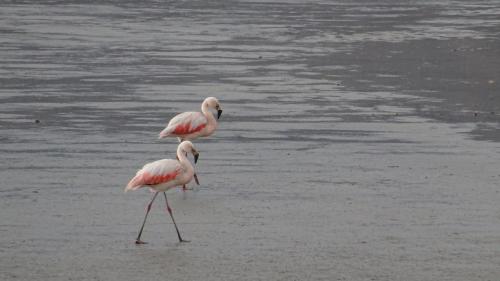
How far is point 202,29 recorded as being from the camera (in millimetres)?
33719

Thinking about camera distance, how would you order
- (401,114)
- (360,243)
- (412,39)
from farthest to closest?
1. (412,39)
2. (401,114)
3. (360,243)

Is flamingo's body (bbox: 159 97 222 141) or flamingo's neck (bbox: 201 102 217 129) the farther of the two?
flamingo's neck (bbox: 201 102 217 129)

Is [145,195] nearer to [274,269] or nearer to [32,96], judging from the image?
[274,269]

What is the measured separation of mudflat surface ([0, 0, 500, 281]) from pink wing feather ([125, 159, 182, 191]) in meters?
0.37

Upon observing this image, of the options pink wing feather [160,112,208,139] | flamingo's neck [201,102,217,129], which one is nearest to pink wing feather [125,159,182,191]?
pink wing feather [160,112,208,139]

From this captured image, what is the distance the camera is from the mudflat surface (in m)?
10.7

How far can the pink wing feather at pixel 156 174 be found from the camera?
38.2ft

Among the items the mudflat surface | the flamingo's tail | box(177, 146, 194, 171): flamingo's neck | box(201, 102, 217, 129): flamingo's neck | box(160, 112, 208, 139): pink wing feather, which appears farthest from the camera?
box(201, 102, 217, 129): flamingo's neck

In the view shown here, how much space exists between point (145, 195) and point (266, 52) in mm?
15125

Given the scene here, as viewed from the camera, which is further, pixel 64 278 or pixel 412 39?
pixel 412 39

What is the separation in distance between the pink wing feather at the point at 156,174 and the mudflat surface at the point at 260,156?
0.37 meters

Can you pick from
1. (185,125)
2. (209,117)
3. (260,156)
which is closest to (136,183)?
(185,125)

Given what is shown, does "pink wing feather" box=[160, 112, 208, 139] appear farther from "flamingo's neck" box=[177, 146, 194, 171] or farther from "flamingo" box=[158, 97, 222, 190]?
"flamingo's neck" box=[177, 146, 194, 171]

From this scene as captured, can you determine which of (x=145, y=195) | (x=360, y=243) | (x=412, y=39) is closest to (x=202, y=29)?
(x=412, y=39)
